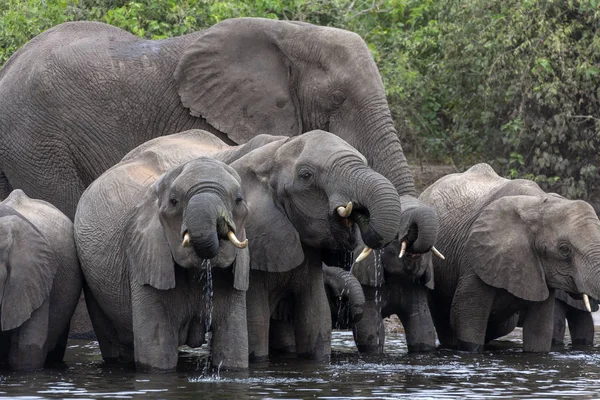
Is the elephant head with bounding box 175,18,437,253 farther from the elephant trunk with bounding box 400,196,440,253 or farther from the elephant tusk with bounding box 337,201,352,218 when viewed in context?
the elephant tusk with bounding box 337,201,352,218

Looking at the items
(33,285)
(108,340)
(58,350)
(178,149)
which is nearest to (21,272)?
(33,285)

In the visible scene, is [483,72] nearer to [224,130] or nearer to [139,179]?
[224,130]

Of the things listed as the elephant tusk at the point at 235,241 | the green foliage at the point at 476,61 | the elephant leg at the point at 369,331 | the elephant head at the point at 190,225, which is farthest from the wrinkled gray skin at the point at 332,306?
the green foliage at the point at 476,61

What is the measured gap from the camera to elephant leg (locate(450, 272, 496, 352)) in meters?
12.8

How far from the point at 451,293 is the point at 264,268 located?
8.97 feet

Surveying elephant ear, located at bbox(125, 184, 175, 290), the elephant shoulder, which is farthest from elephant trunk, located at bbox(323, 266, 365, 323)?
elephant ear, located at bbox(125, 184, 175, 290)

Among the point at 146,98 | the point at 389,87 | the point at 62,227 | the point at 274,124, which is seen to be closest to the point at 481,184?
the point at 274,124

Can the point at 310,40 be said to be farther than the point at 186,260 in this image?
Yes

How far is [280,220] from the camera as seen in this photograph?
11.0 m

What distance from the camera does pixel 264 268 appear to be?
1101 cm

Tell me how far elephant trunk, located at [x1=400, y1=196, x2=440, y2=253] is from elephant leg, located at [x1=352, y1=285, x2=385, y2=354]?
111 cm

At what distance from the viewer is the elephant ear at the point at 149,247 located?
1012 cm

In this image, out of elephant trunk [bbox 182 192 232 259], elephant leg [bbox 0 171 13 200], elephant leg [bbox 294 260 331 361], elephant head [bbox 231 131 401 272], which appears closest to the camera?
elephant trunk [bbox 182 192 232 259]

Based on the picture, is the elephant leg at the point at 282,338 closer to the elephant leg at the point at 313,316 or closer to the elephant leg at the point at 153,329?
the elephant leg at the point at 313,316
